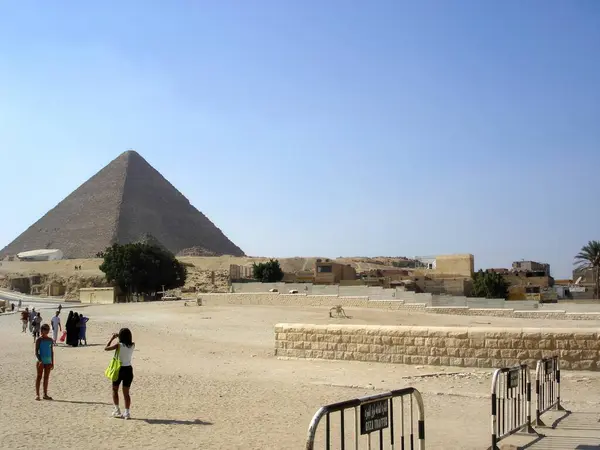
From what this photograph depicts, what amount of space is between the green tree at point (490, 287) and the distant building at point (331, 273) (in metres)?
12.2

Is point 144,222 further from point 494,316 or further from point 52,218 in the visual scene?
point 494,316

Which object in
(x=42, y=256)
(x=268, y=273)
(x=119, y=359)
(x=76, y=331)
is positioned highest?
(x=42, y=256)

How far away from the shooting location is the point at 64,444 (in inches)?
249

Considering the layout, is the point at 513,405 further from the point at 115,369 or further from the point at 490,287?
the point at 490,287

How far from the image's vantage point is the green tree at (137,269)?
50594 millimetres

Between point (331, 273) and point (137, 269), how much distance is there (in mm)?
15955

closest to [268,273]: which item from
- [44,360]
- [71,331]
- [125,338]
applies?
[71,331]

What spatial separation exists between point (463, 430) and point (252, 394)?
3.32 meters

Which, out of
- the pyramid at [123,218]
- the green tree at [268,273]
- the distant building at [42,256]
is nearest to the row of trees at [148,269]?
the green tree at [268,273]

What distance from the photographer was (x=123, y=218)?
14362 cm

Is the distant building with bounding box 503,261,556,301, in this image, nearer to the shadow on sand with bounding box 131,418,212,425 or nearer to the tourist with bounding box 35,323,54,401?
the tourist with bounding box 35,323,54,401

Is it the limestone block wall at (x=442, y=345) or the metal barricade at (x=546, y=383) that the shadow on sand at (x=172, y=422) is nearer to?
the metal barricade at (x=546, y=383)

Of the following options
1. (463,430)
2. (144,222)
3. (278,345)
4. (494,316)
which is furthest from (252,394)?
(144,222)

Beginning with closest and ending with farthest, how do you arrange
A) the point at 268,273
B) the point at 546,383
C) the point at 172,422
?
1. the point at 172,422
2. the point at 546,383
3. the point at 268,273
